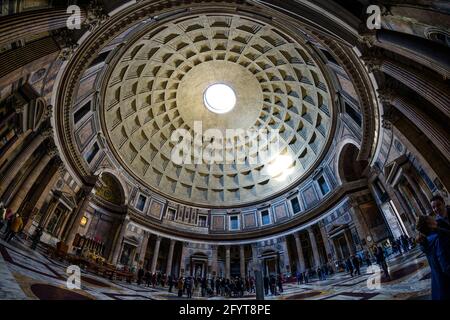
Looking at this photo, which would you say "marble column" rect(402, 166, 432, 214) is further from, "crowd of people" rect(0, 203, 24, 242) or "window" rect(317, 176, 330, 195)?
"crowd of people" rect(0, 203, 24, 242)

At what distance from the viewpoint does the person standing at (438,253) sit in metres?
3.07

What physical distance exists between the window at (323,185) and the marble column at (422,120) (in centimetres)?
1257

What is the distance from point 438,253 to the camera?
3.16 m

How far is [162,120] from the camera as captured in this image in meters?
26.6

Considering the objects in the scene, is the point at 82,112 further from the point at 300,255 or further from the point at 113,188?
the point at 300,255

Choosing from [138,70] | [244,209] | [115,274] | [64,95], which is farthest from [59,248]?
[244,209]

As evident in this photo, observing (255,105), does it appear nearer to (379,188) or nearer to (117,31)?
(379,188)

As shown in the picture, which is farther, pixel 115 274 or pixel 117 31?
pixel 115 274

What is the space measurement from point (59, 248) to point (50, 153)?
6.41 m

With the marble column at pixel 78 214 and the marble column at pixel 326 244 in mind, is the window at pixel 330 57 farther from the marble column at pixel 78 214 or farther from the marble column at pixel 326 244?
the marble column at pixel 78 214

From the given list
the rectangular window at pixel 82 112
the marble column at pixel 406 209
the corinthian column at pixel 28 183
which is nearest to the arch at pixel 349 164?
the marble column at pixel 406 209

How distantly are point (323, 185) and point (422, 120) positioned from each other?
14.1 meters

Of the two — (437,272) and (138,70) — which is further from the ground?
(138,70)

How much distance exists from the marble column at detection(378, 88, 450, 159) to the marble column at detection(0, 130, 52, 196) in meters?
18.5
